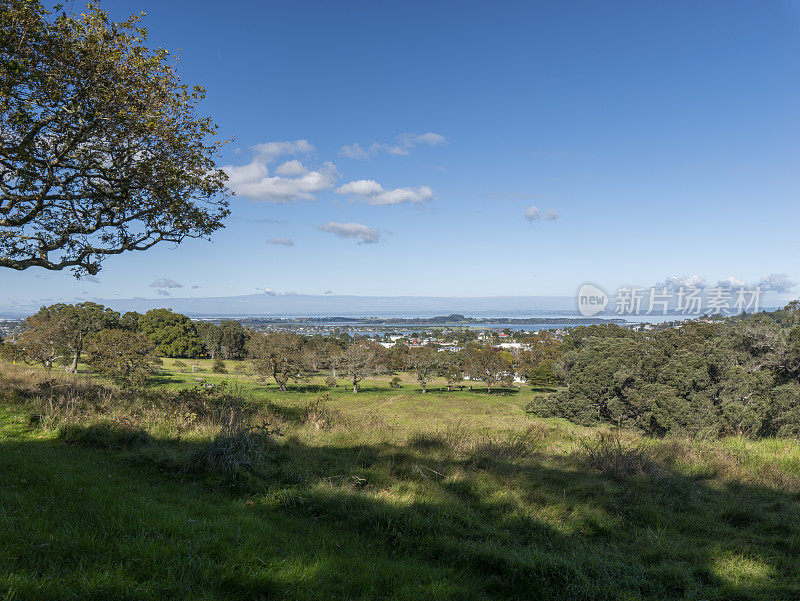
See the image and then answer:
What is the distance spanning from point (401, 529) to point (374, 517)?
0.36 meters

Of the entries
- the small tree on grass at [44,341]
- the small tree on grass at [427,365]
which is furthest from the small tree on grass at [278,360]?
the small tree on grass at [427,365]

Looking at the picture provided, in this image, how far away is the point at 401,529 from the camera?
15.9ft

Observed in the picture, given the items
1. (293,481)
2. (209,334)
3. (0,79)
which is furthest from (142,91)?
(209,334)

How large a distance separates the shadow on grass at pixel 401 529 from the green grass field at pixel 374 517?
0.9 inches

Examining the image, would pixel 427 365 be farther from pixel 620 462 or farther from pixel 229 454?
pixel 229 454

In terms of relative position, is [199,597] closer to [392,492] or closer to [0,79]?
[392,492]

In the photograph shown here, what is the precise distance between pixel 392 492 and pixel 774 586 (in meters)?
4.23

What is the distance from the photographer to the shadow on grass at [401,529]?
3607 millimetres

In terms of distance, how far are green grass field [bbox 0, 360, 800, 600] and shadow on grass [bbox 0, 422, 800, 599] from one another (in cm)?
2

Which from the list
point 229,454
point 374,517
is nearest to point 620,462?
point 374,517

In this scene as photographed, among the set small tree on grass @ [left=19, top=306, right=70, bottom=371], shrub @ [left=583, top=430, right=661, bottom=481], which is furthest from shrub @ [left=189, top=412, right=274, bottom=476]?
small tree on grass @ [left=19, top=306, right=70, bottom=371]

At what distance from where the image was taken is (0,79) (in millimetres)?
8477

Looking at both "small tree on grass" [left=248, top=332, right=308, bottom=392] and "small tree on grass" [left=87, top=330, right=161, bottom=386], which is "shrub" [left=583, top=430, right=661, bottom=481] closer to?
"small tree on grass" [left=87, top=330, right=161, bottom=386]

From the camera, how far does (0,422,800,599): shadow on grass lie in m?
3.61
